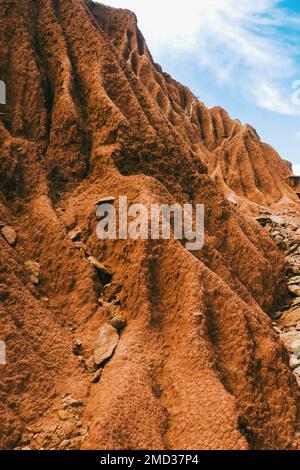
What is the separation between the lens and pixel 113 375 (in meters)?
5.78

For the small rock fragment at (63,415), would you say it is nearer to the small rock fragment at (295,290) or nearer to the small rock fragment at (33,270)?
the small rock fragment at (33,270)

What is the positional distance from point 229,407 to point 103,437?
1729 mm

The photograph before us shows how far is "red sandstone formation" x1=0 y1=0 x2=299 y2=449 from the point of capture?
17.8 ft

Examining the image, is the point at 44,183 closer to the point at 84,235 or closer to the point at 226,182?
the point at 84,235

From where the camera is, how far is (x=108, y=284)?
7.29 metres

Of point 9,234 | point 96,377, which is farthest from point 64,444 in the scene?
point 9,234

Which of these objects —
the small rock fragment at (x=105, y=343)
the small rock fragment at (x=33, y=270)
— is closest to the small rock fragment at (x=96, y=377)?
the small rock fragment at (x=105, y=343)

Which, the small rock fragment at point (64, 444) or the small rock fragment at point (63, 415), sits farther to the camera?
the small rock fragment at point (63, 415)

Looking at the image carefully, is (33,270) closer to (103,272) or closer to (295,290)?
(103,272)

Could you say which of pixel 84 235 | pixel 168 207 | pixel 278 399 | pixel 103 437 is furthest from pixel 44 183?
pixel 278 399

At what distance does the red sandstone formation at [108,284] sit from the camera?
5426mm

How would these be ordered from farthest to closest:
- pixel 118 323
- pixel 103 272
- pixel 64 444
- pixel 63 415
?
pixel 103 272 → pixel 118 323 → pixel 63 415 → pixel 64 444

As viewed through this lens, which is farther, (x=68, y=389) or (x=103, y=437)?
(x=68, y=389)

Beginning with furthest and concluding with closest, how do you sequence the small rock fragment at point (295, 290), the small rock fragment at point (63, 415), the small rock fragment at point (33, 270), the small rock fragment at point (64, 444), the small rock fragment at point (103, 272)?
the small rock fragment at point (295, 290) → the small rock fragment at point (103, 272) → the small rock fragment at point (33, 270) → the small rock fragment at point (63, 415) → the small rock fragment at point (64, 444)
